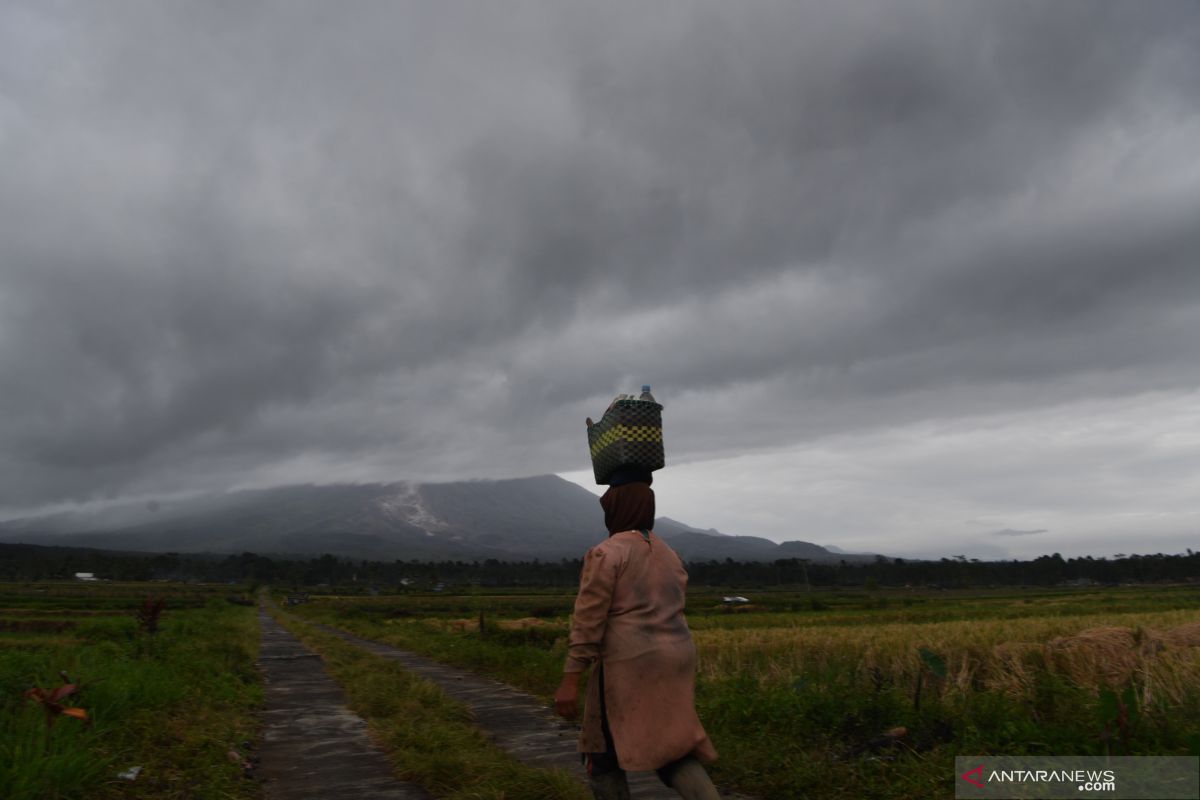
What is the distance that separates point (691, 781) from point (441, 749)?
10.8ft

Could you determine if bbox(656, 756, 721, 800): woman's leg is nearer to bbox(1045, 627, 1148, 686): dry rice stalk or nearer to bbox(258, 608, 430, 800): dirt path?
bbox(258, 608, 430, 800): dirt path

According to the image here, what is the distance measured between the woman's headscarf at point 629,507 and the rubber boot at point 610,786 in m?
0.99

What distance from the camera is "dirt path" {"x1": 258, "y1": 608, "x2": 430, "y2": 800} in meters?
4.82

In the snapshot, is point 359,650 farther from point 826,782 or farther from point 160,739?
point 826,782

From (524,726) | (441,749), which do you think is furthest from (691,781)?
(524,726)

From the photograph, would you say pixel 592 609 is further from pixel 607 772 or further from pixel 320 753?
pixel 320 753

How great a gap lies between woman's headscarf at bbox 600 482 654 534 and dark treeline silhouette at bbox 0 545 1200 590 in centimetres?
10601

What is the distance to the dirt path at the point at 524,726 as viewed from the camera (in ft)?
17.4

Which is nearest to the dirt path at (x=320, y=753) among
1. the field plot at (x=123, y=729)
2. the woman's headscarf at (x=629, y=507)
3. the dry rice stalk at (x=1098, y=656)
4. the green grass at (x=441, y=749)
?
the green grass at (x=441, y=749)

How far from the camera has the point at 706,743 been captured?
303cm

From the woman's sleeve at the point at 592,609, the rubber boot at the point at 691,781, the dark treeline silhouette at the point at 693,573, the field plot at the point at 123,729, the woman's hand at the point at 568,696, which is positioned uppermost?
the woman's sleeve at the point at 592,609

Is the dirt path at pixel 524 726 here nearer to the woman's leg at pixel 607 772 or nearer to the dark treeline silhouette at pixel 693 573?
the woman's leg at pixel 607 772

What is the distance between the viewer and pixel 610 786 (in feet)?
9.93

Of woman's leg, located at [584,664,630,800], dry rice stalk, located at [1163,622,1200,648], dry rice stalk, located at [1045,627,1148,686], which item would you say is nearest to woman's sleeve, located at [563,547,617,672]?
woman's leg, located at [584,664,630,800]
